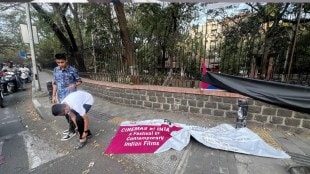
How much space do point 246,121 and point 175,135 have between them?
1898 mm

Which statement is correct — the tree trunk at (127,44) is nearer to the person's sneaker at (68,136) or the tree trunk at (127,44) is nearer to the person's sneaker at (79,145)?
the person's sneaker at (68,136)

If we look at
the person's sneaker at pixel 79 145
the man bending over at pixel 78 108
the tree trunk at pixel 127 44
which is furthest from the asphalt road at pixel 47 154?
the tree trunk at pixel 127 44

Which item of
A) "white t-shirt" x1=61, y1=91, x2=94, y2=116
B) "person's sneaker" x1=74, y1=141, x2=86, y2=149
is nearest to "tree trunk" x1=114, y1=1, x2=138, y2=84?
"white t-shirt" x1=61, y1=91, x2=94, y2=116

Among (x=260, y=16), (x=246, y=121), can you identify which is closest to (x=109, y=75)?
(x=246, y=121)

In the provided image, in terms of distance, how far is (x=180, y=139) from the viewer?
3795mm

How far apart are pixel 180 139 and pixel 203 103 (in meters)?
1.65

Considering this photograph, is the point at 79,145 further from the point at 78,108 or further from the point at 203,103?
the point at 203,103

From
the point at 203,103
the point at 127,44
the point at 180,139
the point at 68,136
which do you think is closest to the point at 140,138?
the point at 180,139

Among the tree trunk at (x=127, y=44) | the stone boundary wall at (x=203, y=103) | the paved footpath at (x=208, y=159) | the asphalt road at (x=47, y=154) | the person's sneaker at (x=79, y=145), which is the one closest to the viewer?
the paved footpath at (x=208, y=159)

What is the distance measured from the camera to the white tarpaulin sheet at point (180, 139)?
138 inches

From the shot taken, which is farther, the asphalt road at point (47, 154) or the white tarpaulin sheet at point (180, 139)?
the white tarpaulin sheet at point (180, 139)

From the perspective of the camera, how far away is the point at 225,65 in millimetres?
5398

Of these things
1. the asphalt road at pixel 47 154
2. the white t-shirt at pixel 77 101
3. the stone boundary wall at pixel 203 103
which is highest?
the white t-shirt at pixel 77 101

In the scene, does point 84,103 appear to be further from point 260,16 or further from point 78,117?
point 260,16
